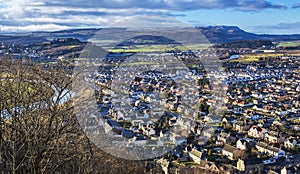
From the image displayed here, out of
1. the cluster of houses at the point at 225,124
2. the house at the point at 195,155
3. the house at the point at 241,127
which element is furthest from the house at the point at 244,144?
the house at the point at 241,127

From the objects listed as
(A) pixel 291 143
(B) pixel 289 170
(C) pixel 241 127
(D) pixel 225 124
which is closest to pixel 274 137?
(A) pixel 291 143

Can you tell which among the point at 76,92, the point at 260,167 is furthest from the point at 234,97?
the point at 76,92

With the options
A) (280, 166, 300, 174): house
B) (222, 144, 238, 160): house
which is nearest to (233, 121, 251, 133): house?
(222, 144, 238, 160): house

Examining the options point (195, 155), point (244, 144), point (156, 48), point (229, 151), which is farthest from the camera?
point (156, 48)

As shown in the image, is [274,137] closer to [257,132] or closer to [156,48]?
[257,132]

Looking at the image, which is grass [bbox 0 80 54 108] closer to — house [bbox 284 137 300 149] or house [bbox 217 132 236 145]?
house [bbox 217 132 236 145]
